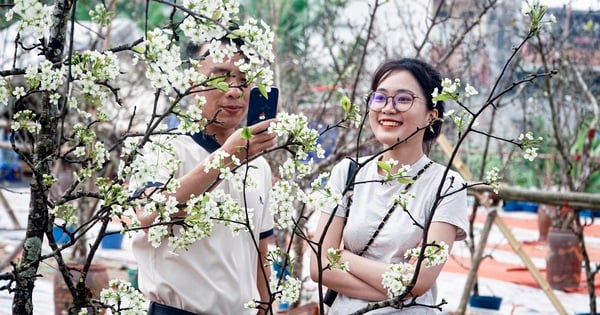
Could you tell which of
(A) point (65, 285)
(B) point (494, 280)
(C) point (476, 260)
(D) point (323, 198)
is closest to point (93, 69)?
(D) point (323, 198)

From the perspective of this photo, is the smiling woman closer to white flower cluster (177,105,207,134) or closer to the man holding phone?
the man holding phone

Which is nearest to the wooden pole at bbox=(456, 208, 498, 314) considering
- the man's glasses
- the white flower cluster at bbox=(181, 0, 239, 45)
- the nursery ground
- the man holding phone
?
the nursery ground

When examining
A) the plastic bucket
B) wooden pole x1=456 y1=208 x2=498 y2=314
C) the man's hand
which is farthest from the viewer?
the plastic bucket

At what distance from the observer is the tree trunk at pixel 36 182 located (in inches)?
66.5

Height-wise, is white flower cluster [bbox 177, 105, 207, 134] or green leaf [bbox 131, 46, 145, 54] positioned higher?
green leaf [bbox 131, 46, 145, 54]

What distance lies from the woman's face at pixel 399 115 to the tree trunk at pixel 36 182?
106 cm

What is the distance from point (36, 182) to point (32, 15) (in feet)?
1.17

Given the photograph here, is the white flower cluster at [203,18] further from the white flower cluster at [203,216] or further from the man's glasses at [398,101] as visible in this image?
the man's glasses at [398,101]

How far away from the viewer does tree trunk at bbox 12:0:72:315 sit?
169 centimetres

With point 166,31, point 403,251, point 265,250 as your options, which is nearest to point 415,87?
point 403,251

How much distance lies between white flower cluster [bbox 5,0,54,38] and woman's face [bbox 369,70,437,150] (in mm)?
1151

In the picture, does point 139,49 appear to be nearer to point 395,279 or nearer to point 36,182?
point 36,182

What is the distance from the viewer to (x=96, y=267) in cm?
469

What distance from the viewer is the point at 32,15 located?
5.03 feet
